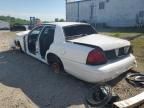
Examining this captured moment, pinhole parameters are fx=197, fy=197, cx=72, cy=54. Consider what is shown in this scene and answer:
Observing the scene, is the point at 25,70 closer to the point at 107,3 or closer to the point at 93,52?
the point at 93,52

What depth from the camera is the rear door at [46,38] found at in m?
5.86

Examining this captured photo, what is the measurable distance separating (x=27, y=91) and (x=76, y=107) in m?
1.38

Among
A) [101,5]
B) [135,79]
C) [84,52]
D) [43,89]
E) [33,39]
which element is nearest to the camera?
[84,52]

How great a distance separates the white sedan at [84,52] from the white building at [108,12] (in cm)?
2181

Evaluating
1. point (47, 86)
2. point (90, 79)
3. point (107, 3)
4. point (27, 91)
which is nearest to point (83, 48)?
point (90, 79)

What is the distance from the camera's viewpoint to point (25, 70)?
6230mm

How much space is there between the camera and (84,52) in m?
4.48

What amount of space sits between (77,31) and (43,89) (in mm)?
1959

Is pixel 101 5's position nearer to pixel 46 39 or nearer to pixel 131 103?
pixel 46 39

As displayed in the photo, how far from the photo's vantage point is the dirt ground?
13.6ft

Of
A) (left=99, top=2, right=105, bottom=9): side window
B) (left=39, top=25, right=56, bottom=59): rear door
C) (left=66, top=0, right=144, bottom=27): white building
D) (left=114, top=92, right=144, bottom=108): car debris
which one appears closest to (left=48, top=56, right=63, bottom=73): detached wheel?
(left=39, top=25, right=56, bottom=59): rear door

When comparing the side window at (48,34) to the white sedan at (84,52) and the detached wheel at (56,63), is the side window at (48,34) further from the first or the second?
the detached wheel at (56,63)

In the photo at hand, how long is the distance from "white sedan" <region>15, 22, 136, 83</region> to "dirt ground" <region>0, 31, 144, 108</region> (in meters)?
0.33

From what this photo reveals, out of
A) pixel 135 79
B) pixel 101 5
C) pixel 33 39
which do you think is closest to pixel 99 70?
pixel 135 79
